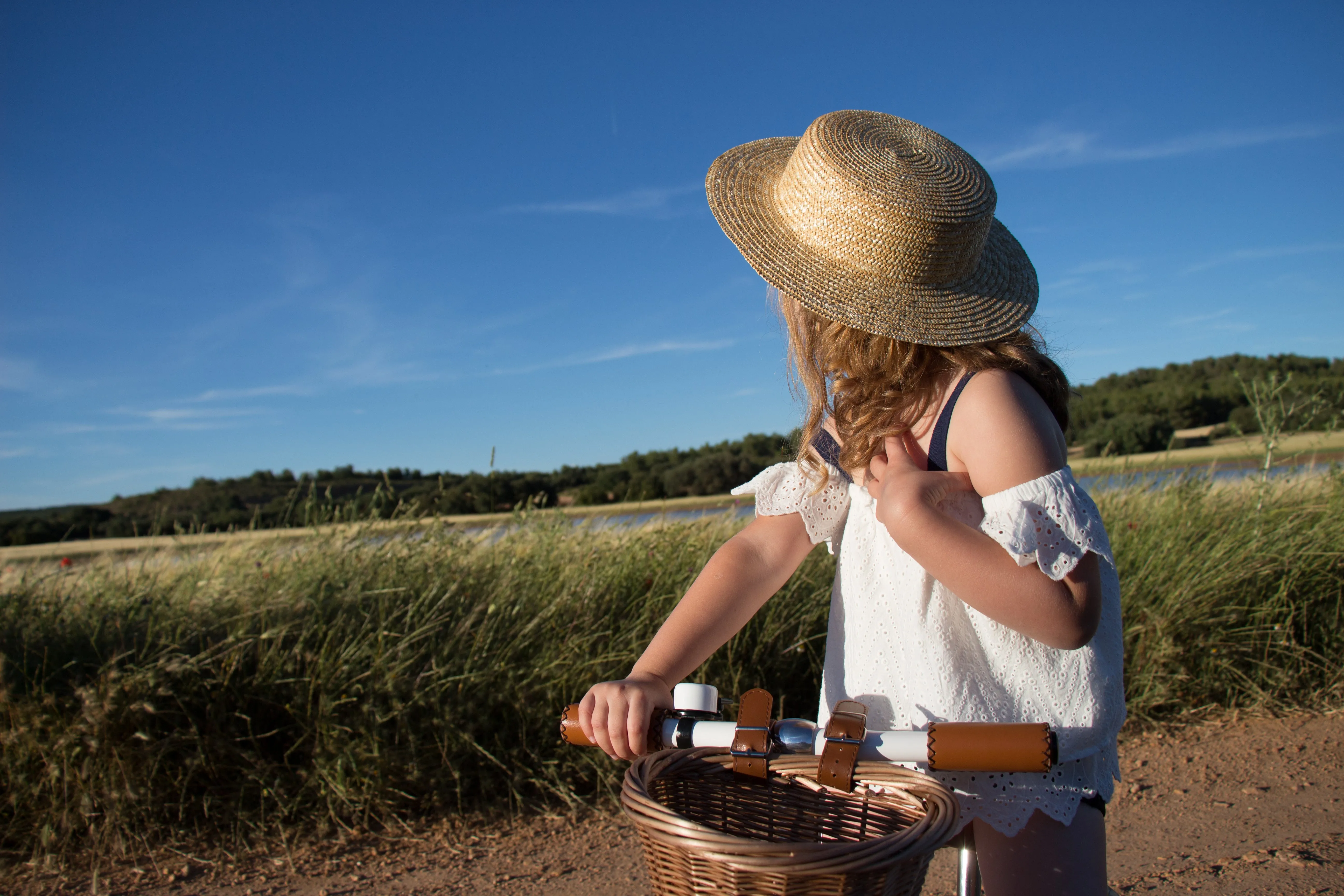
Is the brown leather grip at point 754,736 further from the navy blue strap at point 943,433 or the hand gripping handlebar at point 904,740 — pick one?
the navy blue strap at point 943,433

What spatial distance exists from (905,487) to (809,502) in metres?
0.41

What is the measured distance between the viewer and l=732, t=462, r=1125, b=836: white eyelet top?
1318 mm

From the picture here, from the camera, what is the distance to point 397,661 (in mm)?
3789

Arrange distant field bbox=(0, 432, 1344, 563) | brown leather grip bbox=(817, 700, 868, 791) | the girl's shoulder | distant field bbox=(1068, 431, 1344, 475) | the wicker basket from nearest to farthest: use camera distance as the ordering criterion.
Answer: the wicker basket
brown leather grip bbox=(817, 700, 868, 791)
the girl's shoulder
distant field bbox=(0, 432, 1344, 563)
distant field bbox=(1068, 431, 1344, 475)

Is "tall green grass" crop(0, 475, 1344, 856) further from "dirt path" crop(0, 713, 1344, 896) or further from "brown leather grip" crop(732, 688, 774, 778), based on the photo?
"brown leather grip" crop(732, 688, 774, 778)

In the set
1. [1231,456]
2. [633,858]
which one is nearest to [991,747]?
[633,858]

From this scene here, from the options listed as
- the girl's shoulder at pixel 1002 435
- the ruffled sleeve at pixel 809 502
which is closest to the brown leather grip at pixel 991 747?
the girl's shoulder at pixel 1002 435

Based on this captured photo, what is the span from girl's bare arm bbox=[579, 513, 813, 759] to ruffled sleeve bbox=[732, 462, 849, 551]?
0.09 ft

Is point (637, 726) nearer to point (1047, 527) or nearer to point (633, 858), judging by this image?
point (1047, 527)

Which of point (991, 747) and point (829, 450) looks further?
point (829, 450)

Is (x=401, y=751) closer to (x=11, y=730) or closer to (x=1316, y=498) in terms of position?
(x=11, y=730)

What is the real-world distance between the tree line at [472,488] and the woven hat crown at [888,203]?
19.4 inches

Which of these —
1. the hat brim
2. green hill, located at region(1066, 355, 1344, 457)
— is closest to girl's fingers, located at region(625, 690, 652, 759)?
the hat brim

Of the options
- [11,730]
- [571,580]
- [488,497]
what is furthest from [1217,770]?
[11,730]
